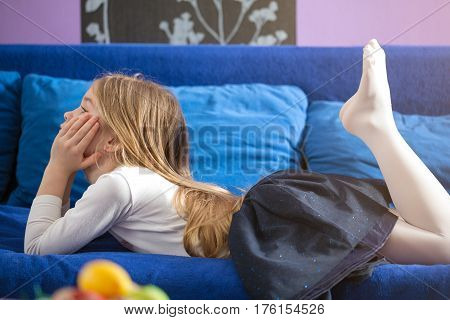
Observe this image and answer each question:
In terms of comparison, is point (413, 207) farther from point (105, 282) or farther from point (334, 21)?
point (334, 21)

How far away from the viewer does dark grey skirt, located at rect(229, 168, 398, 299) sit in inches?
42.8

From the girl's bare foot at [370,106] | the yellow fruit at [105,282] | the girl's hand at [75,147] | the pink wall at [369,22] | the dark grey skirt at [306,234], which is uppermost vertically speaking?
the pink wall at [369,22]

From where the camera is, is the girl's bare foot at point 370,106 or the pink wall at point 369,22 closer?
Result: the girl's bare foot at point 370,106

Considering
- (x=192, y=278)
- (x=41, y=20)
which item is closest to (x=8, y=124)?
(x=41, y=20)

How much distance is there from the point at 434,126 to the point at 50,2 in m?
1.38

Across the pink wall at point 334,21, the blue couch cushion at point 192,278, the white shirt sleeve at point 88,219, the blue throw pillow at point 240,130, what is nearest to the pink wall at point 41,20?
the pink wall at point 334,21

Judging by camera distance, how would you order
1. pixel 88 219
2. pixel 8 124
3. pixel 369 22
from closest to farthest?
pixel 88 219 → pixel 8 124 → pixel 369 22

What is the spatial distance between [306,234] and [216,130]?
2.07ft

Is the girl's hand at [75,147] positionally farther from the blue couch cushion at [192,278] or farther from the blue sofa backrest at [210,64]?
the blue sofa backrest at [210,64]

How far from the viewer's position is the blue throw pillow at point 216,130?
5.68ft

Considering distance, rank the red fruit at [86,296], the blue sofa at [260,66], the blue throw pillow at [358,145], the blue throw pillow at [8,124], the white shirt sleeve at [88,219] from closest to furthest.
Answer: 1. the red fruit at [86,296]
2. the white shirt sleeve at [88,219]
3. the blue throw pillow at [358,145]
4. the blue throw pillow at [8,124]
5. the blue sofa at [260,66]

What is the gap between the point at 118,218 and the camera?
1.30 m

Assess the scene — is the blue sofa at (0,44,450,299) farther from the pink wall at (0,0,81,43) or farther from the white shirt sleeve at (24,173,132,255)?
the white shirt sleeve at (24,173,132,255)
